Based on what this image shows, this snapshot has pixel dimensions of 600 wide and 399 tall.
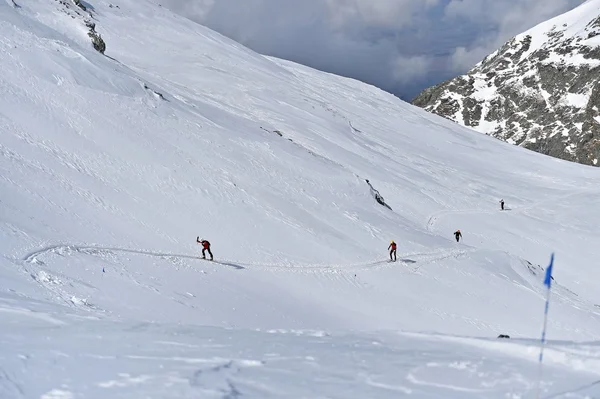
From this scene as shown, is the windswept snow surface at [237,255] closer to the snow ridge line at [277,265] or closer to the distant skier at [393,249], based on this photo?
the snow ridge line at [277,265]

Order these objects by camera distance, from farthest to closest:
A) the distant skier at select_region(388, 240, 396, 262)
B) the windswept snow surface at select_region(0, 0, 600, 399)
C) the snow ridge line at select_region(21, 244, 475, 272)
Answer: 1. the distant skier at select_region(388, 240, 396, 262)
2. the snow ridge line at select_region(21, 244, 475, 272)
3. the windswept snow surface at select_region(0, 0, 600, 399)

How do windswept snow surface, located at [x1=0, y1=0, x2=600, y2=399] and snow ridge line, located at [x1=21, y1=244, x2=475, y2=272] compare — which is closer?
windswept snow surface, located at [x1=0, y1=0, x2=600, y2=399]

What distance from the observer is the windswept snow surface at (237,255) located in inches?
324

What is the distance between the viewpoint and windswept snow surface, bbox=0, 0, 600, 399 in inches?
324

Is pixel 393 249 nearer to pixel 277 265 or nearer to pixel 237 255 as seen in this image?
pixel 277 265

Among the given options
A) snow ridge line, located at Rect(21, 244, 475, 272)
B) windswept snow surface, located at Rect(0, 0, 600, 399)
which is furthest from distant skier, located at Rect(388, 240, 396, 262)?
windswept snow surface, located at Rect(0, 0, 600, 399)

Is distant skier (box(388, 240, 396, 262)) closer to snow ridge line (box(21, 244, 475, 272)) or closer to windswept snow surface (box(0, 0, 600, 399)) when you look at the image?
snow ridge line (box(21, 244, 475, 272))

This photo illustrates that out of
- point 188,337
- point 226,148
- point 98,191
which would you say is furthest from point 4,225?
point 226,148

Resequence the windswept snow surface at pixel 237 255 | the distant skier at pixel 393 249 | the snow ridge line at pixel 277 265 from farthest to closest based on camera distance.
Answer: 1. the distant skier at pixel 393 249
2. the snow ridge line at pixel 277 265
3. the windswept snow surface at pixel 237 255

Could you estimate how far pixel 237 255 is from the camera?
26250 mm

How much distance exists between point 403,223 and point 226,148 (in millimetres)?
13881

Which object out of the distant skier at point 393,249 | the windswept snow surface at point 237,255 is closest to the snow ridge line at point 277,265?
the windswept snow surface at point 237,255

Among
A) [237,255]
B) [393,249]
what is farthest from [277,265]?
[393,249]

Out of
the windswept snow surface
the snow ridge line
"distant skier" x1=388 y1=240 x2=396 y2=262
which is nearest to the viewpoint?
the windswept snow surface
